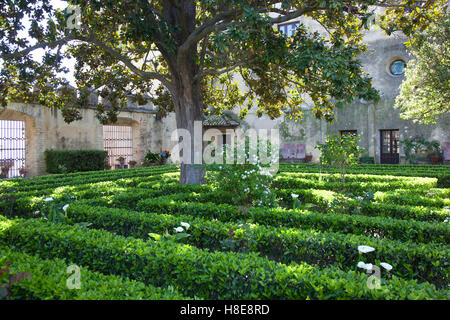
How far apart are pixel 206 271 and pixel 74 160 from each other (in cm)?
1462

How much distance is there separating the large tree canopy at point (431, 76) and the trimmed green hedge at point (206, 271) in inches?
482

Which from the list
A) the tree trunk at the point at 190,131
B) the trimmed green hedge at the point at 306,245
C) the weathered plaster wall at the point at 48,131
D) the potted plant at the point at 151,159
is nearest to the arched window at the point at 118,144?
the weathered plaster wall at the point at 48,131

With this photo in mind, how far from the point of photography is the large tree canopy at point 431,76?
12.2m

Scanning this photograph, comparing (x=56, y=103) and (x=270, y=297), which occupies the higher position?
(x=56, y=103)

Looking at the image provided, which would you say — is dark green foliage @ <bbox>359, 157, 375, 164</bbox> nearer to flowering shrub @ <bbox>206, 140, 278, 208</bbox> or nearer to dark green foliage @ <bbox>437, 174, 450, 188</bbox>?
dark green foliage @ <bbox>437, 174, 450, 188</bbox>

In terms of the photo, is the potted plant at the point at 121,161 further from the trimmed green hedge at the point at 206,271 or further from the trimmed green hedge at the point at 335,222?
the trimmed green hedge at the point at 206,271

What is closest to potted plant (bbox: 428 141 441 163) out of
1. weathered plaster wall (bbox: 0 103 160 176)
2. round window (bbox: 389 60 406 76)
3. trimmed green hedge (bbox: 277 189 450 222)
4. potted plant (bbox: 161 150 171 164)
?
round window (bbox: 389 60 406 76)

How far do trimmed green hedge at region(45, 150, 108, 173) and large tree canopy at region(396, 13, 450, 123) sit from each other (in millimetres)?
15154

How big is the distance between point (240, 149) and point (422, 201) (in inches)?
139

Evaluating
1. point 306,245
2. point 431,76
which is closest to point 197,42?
point 306,245

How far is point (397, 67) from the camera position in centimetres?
1836
